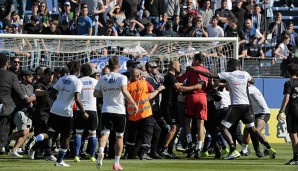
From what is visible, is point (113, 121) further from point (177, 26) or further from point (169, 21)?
point (177, 26)

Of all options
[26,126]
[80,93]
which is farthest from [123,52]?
[80,93]

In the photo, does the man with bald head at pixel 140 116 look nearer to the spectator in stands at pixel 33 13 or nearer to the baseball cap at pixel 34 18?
the baseball cap at pixel 34 18

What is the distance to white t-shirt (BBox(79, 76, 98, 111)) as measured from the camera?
20703 millimetres

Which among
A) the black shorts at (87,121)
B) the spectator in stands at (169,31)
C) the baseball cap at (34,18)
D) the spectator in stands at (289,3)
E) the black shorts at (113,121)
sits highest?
the spectator in stands at (289,3)

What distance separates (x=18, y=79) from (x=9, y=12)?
9391 millimetres

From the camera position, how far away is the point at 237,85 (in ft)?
70.7

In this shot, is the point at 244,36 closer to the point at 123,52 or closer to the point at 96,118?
the point at 123,52

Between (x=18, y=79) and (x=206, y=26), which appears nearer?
(x=18, y=79)

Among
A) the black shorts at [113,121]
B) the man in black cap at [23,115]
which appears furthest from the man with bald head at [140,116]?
the man in black cap at [23,115]

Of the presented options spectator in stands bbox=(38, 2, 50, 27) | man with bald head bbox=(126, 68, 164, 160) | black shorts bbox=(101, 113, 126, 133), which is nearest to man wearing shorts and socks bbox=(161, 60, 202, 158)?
man with bald head bbox=(126, 68, 164, 160)

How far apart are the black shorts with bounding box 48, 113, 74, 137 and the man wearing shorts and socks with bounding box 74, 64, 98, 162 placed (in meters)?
1.23

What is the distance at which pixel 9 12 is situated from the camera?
31.8m

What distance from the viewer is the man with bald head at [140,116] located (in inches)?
813

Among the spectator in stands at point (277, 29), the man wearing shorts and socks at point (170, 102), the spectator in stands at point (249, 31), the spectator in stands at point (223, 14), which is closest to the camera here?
the man wearing shorts and socks at point (170, 102)
